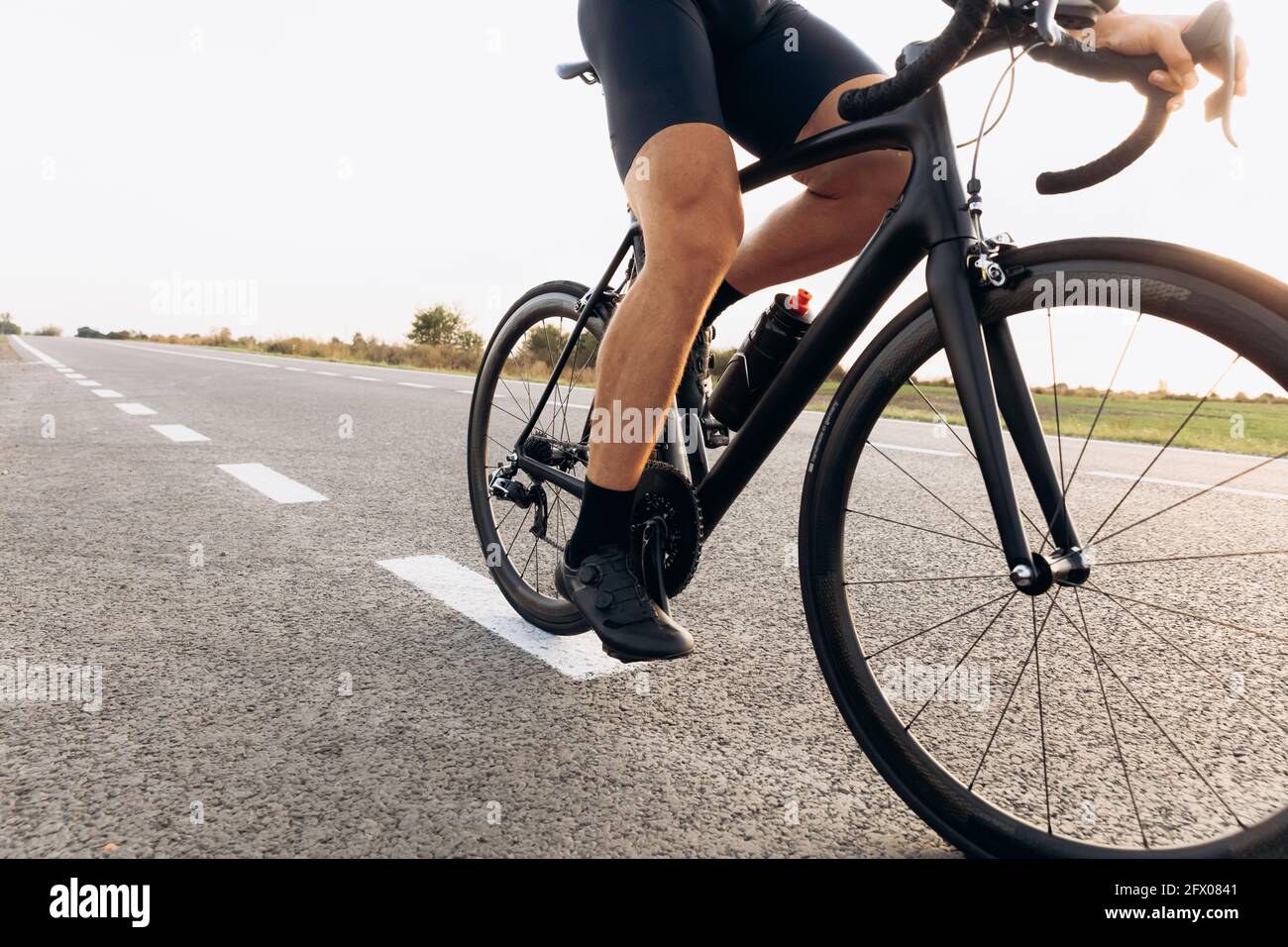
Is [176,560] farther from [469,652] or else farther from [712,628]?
[712,628]

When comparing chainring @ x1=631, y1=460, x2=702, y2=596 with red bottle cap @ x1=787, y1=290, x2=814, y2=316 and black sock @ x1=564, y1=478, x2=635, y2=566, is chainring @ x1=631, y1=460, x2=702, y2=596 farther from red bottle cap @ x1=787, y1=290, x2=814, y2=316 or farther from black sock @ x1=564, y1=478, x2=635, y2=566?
red bottle cap @ x1=787, y1=290, x2=814, y2=316

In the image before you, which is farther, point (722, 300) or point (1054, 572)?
point (722, 300)

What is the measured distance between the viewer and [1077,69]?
1667mm

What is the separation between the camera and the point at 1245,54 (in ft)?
4.80

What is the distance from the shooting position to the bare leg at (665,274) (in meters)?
1.97

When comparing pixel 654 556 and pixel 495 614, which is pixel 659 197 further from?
pixel 495 614

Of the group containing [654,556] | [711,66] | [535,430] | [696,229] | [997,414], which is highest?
[711,66]

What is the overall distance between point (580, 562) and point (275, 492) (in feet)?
10.4

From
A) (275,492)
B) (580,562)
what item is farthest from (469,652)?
(275,492)

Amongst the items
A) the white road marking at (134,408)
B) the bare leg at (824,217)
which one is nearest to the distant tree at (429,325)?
the white road marking at (134,408)

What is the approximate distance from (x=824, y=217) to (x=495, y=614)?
1496 mm

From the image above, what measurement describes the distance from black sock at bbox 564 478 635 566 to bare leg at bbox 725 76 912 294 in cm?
68
